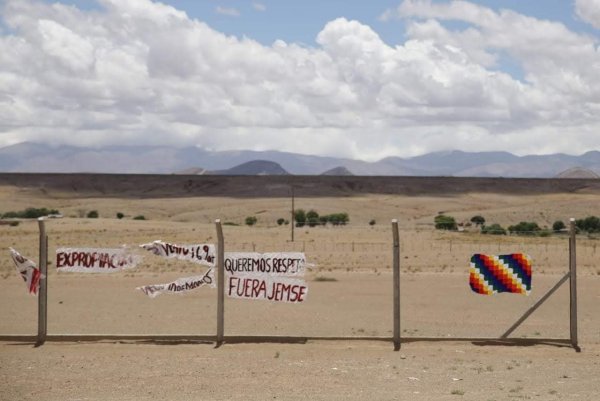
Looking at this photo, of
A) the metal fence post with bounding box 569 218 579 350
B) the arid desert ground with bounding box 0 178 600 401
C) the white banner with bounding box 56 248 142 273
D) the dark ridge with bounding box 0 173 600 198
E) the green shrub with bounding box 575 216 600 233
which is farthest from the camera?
the dark ridge with bounding box 0 173 600 198

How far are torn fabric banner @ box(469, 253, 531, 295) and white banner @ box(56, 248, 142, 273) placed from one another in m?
5.35

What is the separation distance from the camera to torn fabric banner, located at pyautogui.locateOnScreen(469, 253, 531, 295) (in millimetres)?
14273

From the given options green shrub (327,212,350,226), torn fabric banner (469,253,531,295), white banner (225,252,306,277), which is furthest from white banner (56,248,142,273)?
green shrub (327,212,350,226)

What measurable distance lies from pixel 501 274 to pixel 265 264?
12.0 feet

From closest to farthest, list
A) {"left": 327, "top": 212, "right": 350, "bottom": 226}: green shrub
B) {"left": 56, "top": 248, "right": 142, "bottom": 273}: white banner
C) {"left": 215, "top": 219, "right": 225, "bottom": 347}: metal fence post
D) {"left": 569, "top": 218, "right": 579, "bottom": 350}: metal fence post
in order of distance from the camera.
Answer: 1. {"left": 569, "top": 218, "right": 579, "bottom": 350}: metal fence post
2. {"left": 215, "top": 219, "right": 225, "bottom": 347}: metal fence post
3. {"left": 56, "top": 248, "right": 142, "bottom": 273}: white banner
4. {"left": 327, "top": 212, "right": 350, "bottom": 226}: green shrub

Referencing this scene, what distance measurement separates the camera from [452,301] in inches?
876

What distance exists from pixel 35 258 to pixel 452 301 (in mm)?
19083

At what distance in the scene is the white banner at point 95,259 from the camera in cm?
1459

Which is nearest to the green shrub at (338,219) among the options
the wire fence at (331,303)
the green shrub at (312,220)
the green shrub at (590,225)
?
the green shrub at (312,220)

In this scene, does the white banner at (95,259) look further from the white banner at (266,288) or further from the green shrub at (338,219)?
the green shrub at (338,219)

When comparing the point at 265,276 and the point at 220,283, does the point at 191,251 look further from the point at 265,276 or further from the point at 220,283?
the point at 265,276

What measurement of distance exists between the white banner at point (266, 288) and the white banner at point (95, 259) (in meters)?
1.66

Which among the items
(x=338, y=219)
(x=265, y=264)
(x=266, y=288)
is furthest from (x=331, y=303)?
(x=338, y=219)

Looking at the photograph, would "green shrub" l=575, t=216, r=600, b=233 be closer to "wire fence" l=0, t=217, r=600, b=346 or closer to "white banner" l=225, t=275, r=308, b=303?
"wire fence" l=0, t=217, r=600, b=346
